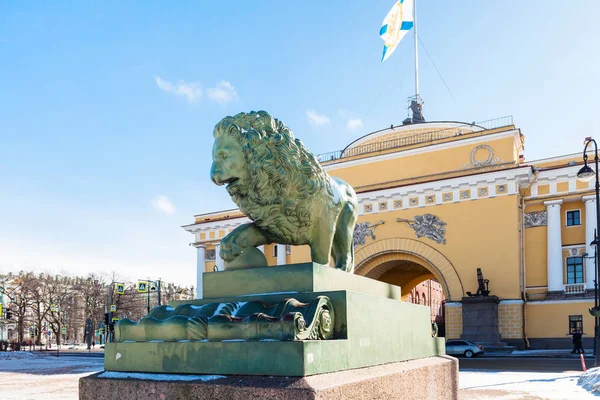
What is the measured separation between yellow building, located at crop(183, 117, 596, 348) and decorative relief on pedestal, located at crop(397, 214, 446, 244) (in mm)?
46

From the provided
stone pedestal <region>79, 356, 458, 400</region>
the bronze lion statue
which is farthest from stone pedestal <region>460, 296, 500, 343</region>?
the bronze lion statue

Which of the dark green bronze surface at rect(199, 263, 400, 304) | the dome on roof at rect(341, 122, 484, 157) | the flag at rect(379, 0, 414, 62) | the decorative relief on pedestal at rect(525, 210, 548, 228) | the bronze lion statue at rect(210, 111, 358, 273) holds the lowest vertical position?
the dark green bronze surface at rect(199, 263, 400, 304)

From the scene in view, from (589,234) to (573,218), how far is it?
1.26 meters

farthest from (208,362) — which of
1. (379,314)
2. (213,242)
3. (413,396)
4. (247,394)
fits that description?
(213,242)

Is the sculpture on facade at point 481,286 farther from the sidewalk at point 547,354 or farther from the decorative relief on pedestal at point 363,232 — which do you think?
the decorative relief on pedestal at point 363,232

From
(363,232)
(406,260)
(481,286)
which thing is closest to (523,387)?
(481,286)

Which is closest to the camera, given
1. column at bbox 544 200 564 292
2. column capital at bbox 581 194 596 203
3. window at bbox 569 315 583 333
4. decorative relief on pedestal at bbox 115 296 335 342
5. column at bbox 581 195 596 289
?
decorative relief on pedestal at bbox 115 296 335 342

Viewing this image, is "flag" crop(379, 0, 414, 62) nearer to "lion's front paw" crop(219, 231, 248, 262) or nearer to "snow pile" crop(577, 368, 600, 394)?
"snow pile" crop(577, 368, 600, 394)

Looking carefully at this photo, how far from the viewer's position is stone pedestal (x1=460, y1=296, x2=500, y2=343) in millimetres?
22922

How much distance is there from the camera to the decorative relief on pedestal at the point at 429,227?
84.2 ft

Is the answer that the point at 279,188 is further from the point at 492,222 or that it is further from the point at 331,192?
the point at 492,222

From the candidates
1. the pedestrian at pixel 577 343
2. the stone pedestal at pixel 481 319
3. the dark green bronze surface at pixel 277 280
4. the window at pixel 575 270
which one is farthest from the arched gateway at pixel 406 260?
the dark green bronze surface at pixel 277 280

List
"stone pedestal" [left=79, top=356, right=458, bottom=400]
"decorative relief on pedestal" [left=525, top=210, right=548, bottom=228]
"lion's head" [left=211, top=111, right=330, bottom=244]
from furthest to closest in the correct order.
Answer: "decorative relief on pedestal" [left=525, top=210, right=548, bottom=228] → "lion's head" [left=211, top=111, right=330, bottom=244] → "stone pedestal" [left=79, top=356, right=458, bottom=400]

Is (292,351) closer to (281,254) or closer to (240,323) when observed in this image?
(240,323)
